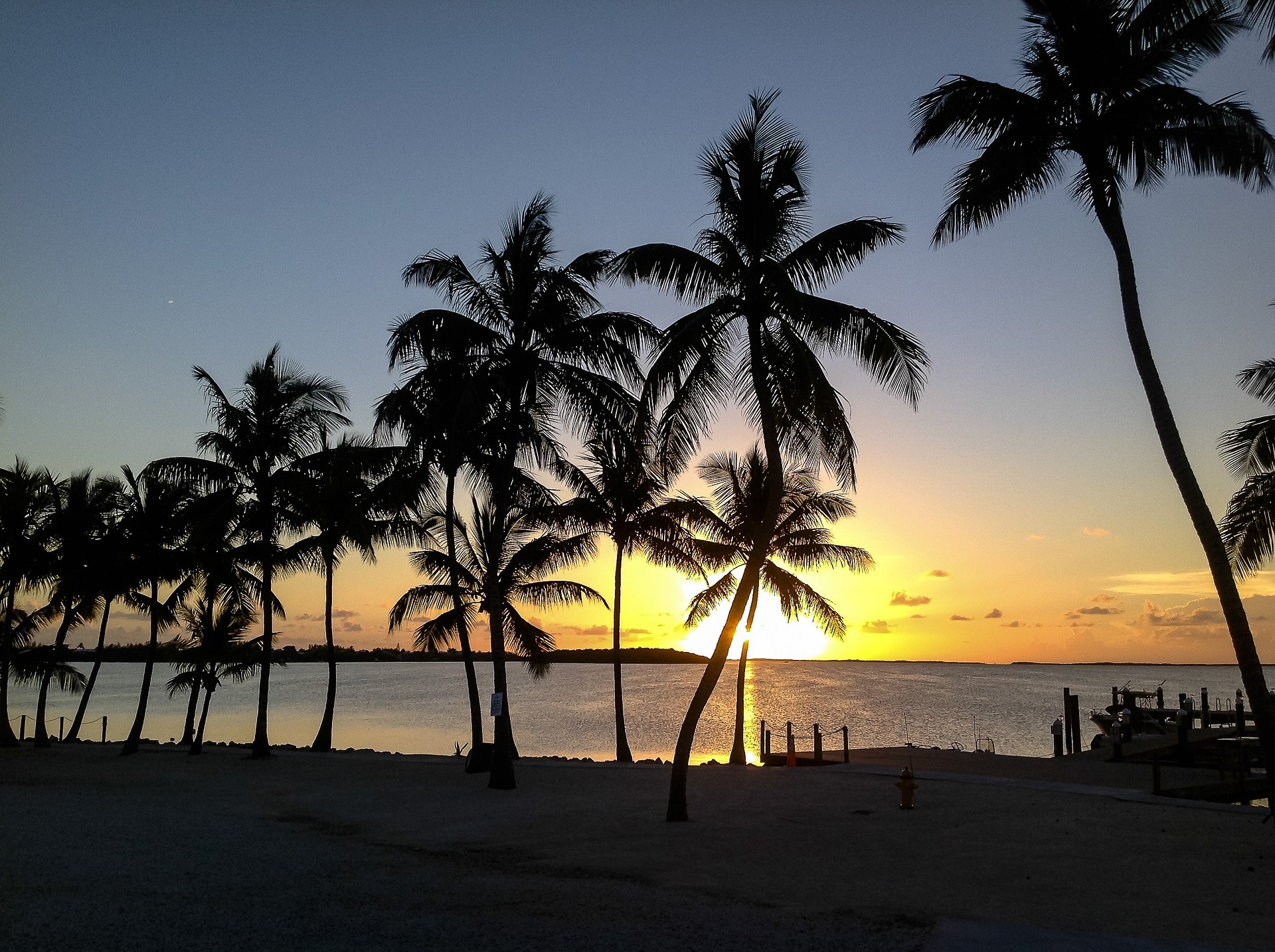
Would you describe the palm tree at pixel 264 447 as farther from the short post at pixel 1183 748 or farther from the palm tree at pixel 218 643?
the short post at pixel 1183 748

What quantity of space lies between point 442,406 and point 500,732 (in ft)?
23.4

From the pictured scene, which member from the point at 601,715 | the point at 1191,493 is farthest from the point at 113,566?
the point at 601,715

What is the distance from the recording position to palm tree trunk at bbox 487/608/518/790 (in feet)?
60.9

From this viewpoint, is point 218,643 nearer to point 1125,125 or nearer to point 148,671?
point 148,671

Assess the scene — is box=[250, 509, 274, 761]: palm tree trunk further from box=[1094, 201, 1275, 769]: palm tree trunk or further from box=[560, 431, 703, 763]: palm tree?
box=[1094, 201, 1275, 769]: palm tree trunk

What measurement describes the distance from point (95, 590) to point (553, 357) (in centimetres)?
2133

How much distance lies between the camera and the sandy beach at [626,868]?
26.5 ft

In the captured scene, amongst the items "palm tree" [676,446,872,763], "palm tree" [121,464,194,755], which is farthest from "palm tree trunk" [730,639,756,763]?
"palm tree" [121,464,194,755]

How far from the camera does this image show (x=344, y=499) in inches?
→ 1080

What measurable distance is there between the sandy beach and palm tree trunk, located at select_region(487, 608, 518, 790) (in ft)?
2.34

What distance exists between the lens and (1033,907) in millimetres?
8961

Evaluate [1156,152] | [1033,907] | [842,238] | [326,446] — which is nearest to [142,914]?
[1033,907]

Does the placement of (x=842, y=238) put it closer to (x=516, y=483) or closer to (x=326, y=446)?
(x=516, y=483)

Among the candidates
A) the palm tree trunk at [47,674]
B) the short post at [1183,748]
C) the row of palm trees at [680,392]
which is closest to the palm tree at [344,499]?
the row of palm trees at [680,392]
